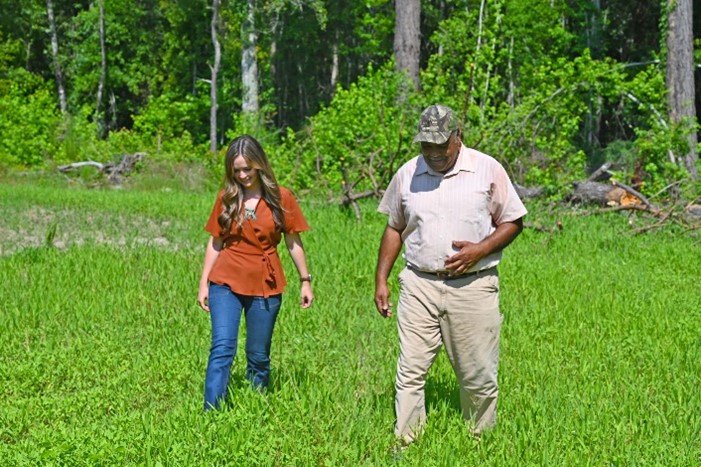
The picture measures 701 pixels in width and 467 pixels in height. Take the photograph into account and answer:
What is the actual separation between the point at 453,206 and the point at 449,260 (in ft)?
0.98

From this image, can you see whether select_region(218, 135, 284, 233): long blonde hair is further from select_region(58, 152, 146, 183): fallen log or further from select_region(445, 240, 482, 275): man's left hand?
select_region(58, 152, 146, 183): fallen log

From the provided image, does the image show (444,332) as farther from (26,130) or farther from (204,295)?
(26,130)

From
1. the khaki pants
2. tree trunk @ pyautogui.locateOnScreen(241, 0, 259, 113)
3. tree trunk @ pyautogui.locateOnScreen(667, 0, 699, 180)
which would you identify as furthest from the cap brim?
tree trunk @ pyautogui.locateOnScreen(241, 0, 259, 113)

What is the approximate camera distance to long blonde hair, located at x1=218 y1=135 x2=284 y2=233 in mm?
5555

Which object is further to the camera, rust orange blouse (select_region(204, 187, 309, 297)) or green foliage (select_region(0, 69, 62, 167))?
green foliage (select_region(0, 69, 62, 167))

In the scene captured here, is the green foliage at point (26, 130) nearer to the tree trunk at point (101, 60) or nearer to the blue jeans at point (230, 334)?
the tree trunk at point (101, 60)

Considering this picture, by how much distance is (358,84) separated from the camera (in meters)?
24.0

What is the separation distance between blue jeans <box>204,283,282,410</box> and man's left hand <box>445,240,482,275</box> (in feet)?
4.34

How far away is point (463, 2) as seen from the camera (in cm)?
3572

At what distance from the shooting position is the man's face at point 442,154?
493 centimetres

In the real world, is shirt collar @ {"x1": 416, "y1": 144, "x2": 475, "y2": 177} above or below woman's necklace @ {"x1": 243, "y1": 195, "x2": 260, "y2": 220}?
above

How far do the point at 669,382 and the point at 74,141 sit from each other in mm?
27504

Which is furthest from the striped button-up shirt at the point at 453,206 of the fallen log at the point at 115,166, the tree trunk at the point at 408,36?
the fallen log at the point at 115,166

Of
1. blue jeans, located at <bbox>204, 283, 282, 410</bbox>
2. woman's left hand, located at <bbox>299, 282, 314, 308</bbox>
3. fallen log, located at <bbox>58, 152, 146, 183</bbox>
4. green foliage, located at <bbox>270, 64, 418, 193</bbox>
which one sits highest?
green foliage, located at <bbox>270, 64, 418, 193</bbox>
